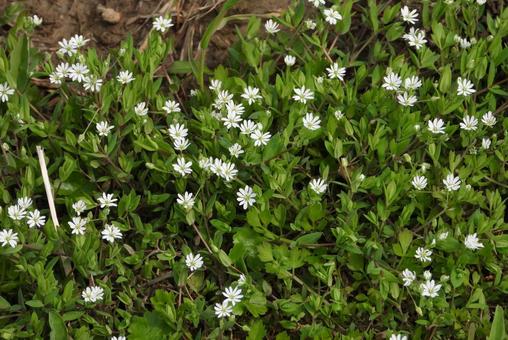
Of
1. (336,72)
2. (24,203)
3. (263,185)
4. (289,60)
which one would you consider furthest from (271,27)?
(24,203)

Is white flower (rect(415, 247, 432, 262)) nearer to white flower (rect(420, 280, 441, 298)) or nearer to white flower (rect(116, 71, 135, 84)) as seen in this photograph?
white flower (rect(420, 280, 441, 298))

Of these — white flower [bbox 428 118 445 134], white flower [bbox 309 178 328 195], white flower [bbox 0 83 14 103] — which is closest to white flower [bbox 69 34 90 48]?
white flower [bbox 0 83 14 103]

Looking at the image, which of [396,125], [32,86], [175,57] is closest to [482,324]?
[396,125]

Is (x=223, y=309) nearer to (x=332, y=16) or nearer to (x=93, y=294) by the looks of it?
(x=93, y=294)

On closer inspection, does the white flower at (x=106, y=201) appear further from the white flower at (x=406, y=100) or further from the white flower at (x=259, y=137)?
the white flower at (x=406, y=100)

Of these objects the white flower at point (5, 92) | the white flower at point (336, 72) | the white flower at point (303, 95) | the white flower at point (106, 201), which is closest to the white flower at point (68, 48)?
the white flower at point (5, 92)

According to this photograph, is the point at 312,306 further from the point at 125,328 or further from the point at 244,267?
the point at 125,328
